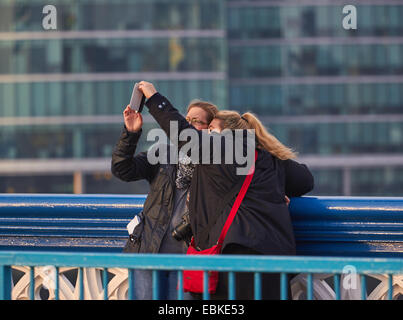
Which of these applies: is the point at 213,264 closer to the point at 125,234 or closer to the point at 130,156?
the point at 130,156

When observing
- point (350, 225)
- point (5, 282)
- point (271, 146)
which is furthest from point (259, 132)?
point (5, 282)

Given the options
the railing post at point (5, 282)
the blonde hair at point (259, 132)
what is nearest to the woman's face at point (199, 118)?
the blonde hair at point (259, 132)

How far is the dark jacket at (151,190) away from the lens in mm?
4070

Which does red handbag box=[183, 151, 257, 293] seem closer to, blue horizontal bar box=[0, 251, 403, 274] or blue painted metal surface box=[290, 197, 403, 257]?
blue horizontal bar box=[0, 251, 403, 274]

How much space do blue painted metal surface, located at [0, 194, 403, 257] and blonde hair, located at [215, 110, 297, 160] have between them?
18.2 inches

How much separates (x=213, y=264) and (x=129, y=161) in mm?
1473

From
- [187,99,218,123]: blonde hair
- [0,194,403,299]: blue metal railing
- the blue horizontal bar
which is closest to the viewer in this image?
the blue horizontal bar

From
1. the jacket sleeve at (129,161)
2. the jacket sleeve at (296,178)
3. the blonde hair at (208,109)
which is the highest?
the blonde hair at (208,109)

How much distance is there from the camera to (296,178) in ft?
13.4

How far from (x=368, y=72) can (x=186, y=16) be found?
1533 centimetres

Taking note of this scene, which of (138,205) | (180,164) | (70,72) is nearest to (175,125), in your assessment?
(180,164)

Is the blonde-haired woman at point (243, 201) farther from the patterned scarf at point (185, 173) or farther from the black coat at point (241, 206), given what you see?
the patterned scarf at point (185, 173)

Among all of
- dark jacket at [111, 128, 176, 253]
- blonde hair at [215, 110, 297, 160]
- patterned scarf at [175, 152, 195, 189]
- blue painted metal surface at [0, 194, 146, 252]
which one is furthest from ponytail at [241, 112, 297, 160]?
blue painted metal surface at [0, 194, 146, 252]

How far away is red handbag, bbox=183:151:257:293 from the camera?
3.38m
